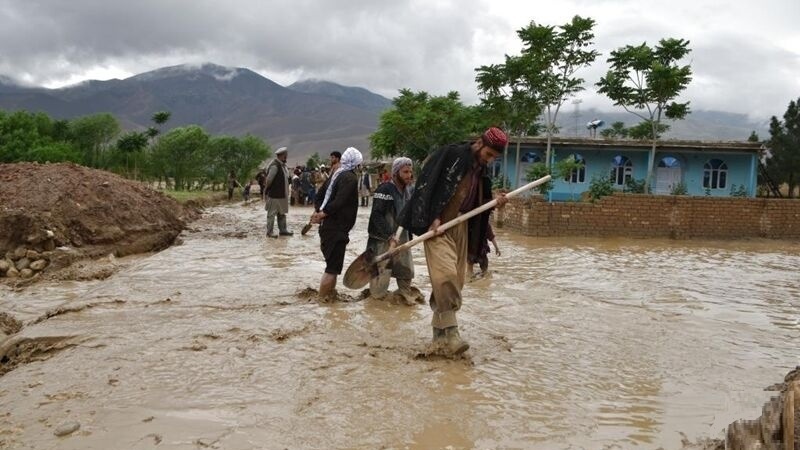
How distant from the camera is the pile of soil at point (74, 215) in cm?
885

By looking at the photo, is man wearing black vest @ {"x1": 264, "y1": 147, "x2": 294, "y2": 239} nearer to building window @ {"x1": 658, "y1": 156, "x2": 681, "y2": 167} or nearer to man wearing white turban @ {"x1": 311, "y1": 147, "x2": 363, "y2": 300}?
man wearing white turban @ {"x1": 311, "y1": 147, "x2": 363, "y2": 300}

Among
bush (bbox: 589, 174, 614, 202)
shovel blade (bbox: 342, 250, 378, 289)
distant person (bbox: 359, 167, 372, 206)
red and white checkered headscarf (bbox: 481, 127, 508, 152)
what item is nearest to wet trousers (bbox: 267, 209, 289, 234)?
shovel blade (bbox: 342, 250, 378, 289)

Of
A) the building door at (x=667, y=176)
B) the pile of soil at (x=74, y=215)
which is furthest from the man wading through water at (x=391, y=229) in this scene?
the building door at (x=667, y=176)

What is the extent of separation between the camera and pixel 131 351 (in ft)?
14.8

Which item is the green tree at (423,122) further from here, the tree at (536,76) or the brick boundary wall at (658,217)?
the brick boundary wall at (658,217)

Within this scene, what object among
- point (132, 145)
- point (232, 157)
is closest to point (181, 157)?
point (132, 145)

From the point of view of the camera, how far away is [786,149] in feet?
106

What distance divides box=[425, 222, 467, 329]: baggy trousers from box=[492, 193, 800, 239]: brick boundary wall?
409 inches

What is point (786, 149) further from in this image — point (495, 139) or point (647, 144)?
point (495, 139)

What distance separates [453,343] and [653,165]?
24259mm

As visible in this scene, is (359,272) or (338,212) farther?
(338,212)

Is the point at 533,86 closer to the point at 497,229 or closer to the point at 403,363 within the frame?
the point at 497,229

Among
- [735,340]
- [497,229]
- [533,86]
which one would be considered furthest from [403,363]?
[533,86]

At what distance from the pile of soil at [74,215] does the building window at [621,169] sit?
65.6 ft
